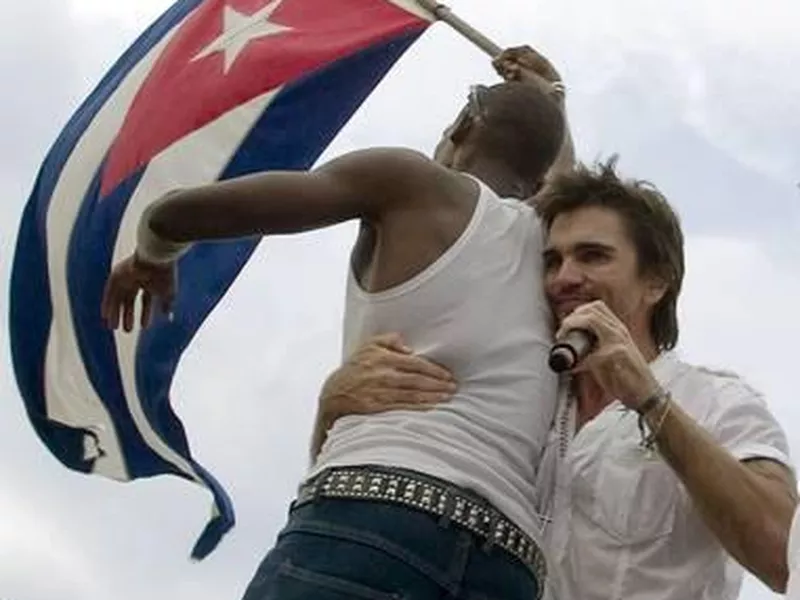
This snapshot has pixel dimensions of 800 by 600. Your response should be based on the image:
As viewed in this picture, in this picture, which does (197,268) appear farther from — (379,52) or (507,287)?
(507,287)

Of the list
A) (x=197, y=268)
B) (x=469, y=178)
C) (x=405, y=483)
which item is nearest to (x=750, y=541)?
(x=405, y=483)

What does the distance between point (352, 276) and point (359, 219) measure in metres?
0.13

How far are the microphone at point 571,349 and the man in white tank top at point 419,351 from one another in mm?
247

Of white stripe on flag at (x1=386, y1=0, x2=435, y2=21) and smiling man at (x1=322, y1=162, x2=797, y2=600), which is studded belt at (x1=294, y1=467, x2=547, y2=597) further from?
white stripe on flag at (x1=386, y1=0, x2=435, y2=21)

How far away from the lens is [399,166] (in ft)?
13.2

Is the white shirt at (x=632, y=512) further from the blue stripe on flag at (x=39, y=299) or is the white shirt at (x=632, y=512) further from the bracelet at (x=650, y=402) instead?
the blue stripe on flag at (x=39, y=299)

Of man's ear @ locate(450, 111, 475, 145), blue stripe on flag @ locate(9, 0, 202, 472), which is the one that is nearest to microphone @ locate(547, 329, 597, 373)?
man's ear @ locate(450, 111, 475, 145)

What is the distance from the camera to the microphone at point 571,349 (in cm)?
364

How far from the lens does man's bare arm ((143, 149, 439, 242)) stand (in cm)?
394

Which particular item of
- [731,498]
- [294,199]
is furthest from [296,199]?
[731,498]

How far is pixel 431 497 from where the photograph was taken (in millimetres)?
3777

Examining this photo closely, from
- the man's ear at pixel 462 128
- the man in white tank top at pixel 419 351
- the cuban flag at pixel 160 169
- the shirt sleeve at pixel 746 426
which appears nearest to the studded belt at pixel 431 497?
the man in white tank top at pixel 419 351

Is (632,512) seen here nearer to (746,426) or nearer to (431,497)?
(746,426)

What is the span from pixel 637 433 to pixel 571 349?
40 centimetres
